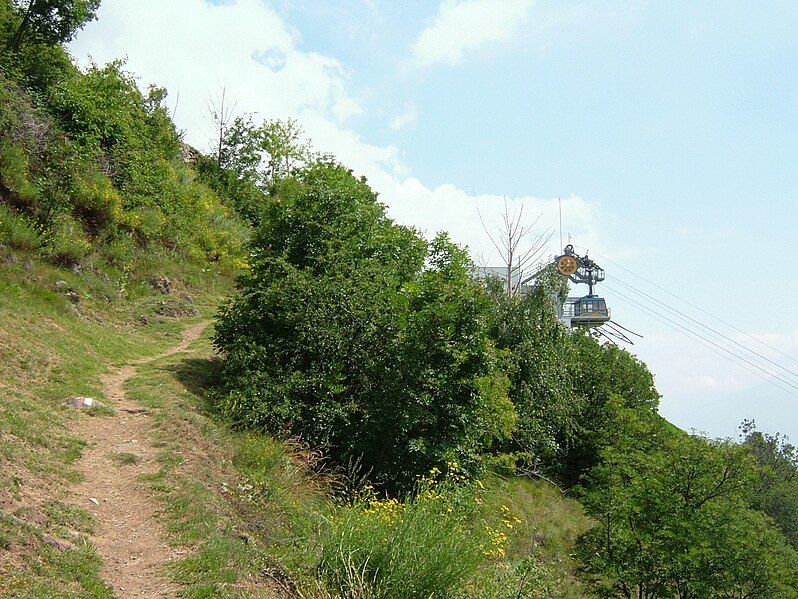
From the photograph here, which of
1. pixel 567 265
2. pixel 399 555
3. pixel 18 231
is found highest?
pixel 567 265

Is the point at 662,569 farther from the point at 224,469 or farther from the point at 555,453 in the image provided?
the point at 555,453

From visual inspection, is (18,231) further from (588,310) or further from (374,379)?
(588,310)

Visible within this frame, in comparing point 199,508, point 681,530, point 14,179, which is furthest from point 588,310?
point 199,508

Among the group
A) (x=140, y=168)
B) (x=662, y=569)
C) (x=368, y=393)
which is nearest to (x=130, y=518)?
(x=368, y=393)

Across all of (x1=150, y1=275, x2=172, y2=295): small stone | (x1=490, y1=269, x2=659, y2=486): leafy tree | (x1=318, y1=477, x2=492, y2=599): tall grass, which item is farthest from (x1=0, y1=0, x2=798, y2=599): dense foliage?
(x1=490, y1=269, x2=659, y2=486): leafy tree

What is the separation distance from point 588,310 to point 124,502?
142 feet

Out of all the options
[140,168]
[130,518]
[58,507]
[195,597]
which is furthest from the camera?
[140,168]

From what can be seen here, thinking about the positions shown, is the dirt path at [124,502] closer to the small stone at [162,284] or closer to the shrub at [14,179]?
the shrub at [14,179]

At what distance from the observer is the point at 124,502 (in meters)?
7.50

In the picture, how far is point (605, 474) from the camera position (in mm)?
14773

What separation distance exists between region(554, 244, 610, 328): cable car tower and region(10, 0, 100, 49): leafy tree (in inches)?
1264

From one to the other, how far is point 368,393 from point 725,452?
833cm

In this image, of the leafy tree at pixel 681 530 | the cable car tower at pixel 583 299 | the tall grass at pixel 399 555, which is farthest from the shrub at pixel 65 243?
the cable car tower at pixel 583 299

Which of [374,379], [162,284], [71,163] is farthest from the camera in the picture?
[162,284]
